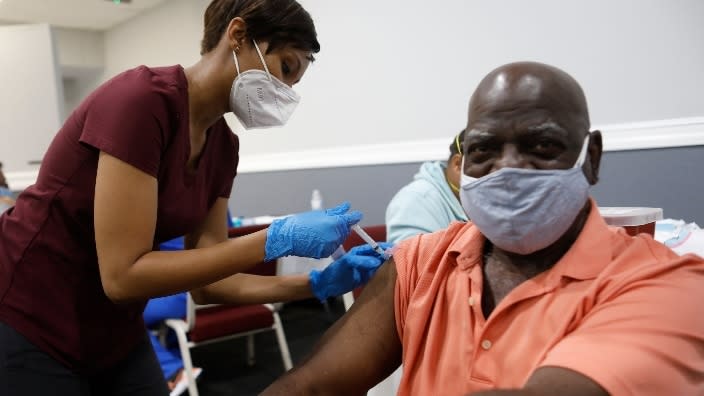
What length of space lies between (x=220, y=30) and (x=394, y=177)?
7.48ft

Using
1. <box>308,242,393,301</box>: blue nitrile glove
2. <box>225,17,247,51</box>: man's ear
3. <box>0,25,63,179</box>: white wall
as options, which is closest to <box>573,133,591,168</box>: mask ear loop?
<box>308,242,393,301</box>: blue nitrile glove

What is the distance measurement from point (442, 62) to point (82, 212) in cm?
244

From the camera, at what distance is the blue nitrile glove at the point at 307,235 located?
1071 millimetres

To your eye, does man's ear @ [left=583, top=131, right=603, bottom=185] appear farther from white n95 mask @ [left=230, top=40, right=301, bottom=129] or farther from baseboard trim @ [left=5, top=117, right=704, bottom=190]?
baseboard trim @ [left=5, top=117, right=704, bottom=190]

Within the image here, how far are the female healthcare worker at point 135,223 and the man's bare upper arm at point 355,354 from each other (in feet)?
0.61

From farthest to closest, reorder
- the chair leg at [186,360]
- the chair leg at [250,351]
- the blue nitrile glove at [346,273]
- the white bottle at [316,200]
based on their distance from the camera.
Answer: the white bottle at [316,200], the chair leg at [250,351], the chair leg at [186,360], the blue nitrile glove at [346,273]

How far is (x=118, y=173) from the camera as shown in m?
0.95

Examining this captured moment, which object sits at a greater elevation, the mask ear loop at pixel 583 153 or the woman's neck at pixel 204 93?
the woman's neck at pixel 204 93

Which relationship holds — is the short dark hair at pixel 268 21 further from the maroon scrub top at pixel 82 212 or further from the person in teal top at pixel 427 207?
the person in teal top at pixel 427 207

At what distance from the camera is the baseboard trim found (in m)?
2.23

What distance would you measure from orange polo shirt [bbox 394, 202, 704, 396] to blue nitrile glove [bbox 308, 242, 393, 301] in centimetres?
20

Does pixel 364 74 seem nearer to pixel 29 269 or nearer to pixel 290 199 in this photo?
pixel 290 199

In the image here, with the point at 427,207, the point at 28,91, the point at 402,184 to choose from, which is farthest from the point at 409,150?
the point at 28,91

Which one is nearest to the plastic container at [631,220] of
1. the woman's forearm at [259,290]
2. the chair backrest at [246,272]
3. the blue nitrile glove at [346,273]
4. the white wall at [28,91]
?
the blue nitrile glove at [346,273]
